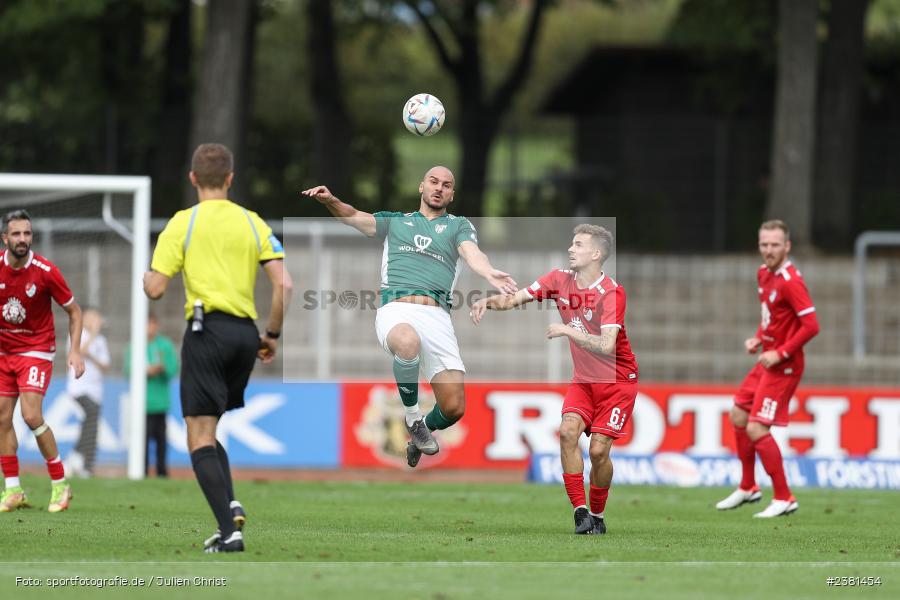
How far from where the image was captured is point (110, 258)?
72.2ft

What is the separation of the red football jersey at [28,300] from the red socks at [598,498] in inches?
184

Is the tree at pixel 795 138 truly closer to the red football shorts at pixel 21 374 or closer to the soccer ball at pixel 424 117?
the soccer ball at pixel 424 117

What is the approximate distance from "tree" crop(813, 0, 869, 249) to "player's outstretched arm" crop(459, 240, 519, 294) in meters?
17.8

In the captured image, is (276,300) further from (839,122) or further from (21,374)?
(839,122)

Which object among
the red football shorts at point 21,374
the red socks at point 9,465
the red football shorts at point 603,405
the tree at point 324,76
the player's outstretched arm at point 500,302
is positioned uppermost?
the tree at point 324,76

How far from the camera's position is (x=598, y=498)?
440 inches

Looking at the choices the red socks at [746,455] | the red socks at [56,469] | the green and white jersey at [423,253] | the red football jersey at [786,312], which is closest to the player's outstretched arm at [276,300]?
the green and white jersey at [423,253]

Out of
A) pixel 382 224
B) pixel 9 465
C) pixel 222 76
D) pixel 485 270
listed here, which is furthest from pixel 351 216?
pixel 222 76

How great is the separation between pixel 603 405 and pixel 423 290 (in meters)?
1.69

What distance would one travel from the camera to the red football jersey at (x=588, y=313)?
10961 millimetres

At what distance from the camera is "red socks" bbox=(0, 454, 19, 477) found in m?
12.5

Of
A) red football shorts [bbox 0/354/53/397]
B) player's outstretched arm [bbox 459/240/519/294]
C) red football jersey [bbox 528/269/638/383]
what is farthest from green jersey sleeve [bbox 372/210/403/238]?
red football shorts [bbox 0/354/53/397]

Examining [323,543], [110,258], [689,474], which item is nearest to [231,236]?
[323,543]

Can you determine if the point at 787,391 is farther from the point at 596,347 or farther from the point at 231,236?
the point at 231,236
